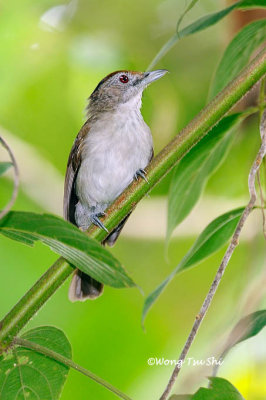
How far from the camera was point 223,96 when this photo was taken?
5.96 feet

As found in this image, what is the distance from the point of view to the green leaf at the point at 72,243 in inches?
56.1

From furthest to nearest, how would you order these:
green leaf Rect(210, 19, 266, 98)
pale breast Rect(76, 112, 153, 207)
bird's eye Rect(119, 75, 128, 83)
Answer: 1. bird's eye Rect(119, 75, 128, 83)
2. pale breast Rect(76, 112, 153, 207)
3. green leaf Rect(210, 19, 266, 98)

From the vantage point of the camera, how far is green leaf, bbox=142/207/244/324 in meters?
2.17

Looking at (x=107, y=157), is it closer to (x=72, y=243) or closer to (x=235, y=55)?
(x=235, y=55)

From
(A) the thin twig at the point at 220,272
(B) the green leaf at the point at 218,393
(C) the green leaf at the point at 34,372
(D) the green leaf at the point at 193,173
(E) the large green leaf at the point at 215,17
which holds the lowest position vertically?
(C) the green leaf at the point at 34,372

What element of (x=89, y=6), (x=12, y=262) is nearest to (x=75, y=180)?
(x=12, y=262)

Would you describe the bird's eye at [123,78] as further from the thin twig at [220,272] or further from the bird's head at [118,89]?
the thin twig at [220,272]

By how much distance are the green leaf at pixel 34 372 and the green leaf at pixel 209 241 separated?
16.5 inches

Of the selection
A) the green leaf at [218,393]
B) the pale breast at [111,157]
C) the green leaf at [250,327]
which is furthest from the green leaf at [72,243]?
the pale breast at [111,157]

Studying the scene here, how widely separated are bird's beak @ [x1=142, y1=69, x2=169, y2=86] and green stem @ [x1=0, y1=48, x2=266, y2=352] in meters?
1.75

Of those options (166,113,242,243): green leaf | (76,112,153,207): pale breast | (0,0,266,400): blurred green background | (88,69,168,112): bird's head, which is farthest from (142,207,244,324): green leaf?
(88,69,168,112): bird's head

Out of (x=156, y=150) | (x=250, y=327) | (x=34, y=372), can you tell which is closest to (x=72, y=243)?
(x=34, y=372)

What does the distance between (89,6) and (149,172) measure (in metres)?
3.79

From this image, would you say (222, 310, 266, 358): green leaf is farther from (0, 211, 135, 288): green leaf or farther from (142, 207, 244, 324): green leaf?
(0, 211, 135, 288): green leaf
